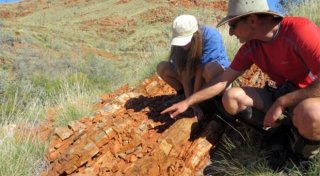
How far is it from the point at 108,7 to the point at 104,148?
1617 inches

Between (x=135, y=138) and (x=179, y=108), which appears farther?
(x=135, y=138)

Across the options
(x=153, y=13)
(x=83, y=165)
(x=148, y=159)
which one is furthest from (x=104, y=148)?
(x=153, y=13)

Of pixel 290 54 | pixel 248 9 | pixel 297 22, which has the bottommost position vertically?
pixel 290 54

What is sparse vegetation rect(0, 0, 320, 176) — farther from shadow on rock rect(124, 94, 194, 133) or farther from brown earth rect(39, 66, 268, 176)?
shadow on rock rect(124, 94, 194, 133)

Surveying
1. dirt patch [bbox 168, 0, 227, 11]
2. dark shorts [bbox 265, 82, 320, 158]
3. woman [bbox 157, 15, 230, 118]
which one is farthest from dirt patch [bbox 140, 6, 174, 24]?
dark shorts [bbox 265, 82, 320, 158]

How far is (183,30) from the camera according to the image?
421 cm

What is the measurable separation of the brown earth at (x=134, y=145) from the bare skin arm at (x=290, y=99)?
2.65 ft

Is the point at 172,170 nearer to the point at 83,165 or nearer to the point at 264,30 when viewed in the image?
the point at 83,165

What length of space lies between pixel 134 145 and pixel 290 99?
1602mm

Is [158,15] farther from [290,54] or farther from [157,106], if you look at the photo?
[290,54]

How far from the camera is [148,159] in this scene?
3.95 m

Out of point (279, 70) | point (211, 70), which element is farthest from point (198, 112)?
point (279, 70)

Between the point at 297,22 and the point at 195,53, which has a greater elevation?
the point at 297,22

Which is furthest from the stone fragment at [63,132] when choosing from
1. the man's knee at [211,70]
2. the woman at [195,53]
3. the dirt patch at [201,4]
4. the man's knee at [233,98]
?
the dirt patch at [201,4]
